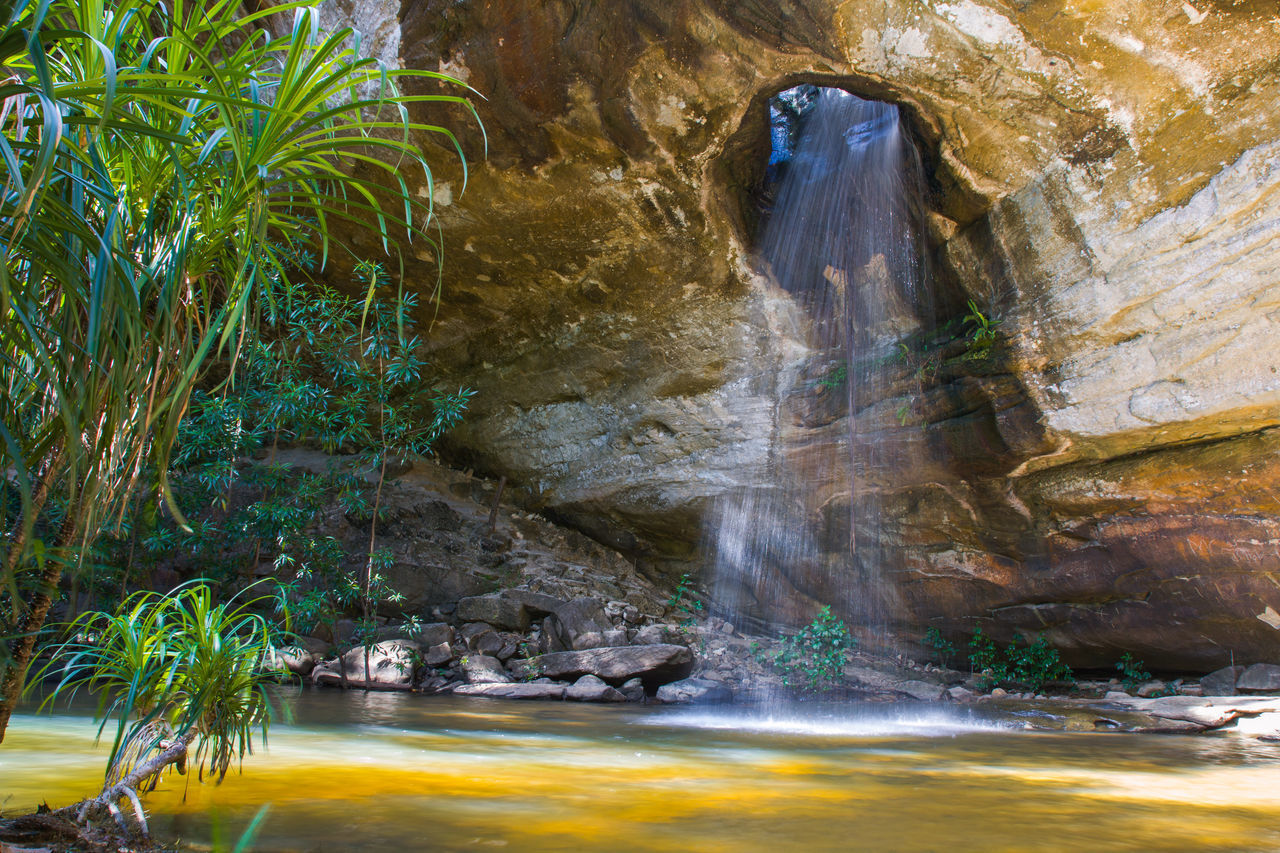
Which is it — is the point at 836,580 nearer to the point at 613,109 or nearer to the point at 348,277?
the point at 613,109

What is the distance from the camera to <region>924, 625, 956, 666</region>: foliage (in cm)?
803

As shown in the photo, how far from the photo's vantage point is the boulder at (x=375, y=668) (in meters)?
6.25

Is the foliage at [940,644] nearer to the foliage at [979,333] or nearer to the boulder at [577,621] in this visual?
the foliage at [979,333]

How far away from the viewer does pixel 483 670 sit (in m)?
6.56

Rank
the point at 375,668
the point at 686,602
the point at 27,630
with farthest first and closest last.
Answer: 1. the point at 686,602
2. the point at 375,668
3. the point at 27,630

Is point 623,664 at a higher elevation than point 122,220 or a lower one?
lower

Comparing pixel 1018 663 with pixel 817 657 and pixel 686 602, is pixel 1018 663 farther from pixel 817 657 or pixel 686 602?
pixel 686 602

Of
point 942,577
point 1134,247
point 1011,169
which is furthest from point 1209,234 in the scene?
point 942,577

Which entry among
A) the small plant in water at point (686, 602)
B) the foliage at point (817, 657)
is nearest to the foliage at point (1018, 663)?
the foliage at point (817, 657)

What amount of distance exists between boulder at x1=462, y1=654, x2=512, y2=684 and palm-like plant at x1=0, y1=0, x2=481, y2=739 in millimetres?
5045

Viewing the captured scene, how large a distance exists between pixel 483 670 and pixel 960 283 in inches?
206

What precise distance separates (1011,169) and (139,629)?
5.99 m

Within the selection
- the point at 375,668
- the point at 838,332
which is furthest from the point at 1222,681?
the point at 375,668

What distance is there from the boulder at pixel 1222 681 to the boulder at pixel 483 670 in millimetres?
6226
